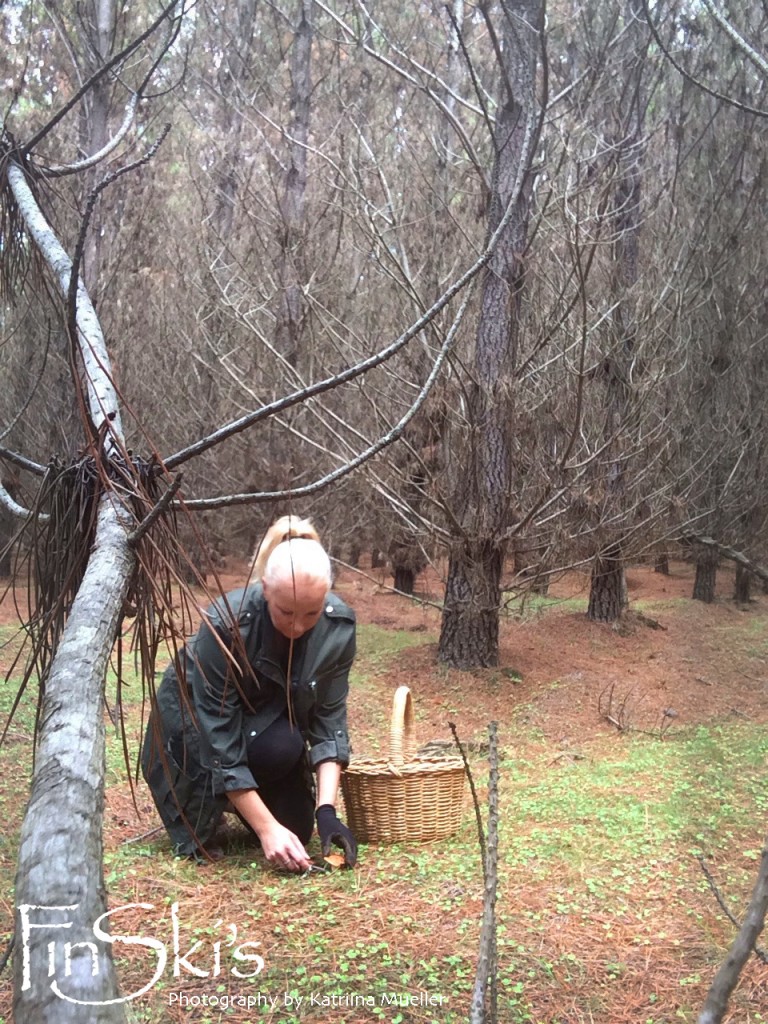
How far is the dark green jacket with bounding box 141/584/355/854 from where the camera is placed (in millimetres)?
3072

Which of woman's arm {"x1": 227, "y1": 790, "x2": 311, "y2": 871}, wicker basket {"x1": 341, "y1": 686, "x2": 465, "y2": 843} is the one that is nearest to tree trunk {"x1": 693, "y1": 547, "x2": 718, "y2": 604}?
wicker basket {"x1": 341, "y1": 686, "x2": 465, "y2": 843}

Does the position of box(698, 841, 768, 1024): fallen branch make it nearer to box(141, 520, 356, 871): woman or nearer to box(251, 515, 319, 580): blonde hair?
box(141, 520, 356, 871): woman

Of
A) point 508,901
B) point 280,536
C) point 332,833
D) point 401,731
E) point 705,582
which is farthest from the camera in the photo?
point 705,582

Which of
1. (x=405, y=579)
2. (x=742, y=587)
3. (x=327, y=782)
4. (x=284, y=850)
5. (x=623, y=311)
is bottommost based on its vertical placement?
(x=284, y=850)

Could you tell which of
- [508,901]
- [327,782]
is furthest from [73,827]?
[327,782]

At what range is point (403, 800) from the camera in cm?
339

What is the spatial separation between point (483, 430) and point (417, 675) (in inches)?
83.5

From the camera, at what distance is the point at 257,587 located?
3256mm

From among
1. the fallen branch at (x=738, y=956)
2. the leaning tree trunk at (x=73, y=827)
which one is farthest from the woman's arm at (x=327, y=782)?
the fallen branch at (x=738, y=956)

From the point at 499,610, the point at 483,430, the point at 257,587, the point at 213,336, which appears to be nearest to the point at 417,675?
the point at 499,610

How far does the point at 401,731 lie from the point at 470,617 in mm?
4167

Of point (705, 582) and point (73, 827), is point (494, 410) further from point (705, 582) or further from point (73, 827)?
point (705, 582)

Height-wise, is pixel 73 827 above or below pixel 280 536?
below

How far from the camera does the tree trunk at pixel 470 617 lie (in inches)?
302
